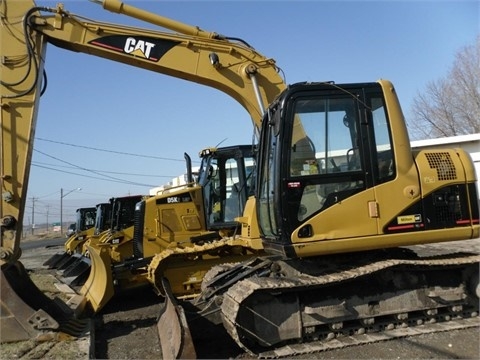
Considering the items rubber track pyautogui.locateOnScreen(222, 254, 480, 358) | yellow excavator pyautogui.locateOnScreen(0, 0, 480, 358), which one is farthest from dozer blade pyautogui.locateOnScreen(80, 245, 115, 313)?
rubber track pyautogui.locateOnScreen(222, 254, 480, 358)

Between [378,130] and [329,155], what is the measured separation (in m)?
0.73

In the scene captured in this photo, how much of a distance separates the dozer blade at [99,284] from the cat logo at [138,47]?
3.29m

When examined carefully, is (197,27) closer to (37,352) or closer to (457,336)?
(37,352)

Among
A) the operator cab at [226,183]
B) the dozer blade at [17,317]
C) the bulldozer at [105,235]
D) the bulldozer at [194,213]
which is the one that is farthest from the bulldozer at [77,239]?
the dozer blade at [17,317]

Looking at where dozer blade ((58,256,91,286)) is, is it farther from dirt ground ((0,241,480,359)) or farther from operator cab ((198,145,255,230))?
dirt ground ((0,241,480,359))

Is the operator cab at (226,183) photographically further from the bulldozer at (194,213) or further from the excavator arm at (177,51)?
the excavator arm at (177,51)

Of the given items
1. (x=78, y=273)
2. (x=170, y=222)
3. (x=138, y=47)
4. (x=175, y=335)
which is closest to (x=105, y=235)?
(x=78, y=273)

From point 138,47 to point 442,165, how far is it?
4.67 metres

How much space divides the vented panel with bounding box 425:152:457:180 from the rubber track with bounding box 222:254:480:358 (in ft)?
3.58

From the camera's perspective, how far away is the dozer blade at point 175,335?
4988 millimetres

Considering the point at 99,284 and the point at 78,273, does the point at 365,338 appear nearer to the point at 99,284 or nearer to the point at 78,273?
the point at 99,284

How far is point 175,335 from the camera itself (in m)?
5.29

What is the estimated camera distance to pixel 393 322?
608 centimetres

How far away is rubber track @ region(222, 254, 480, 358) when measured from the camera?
5457mm
